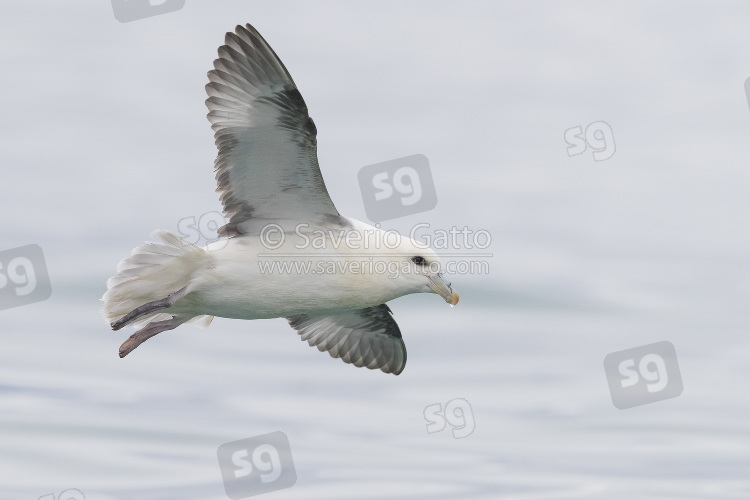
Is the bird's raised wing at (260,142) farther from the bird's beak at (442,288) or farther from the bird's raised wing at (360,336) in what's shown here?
the bird's raised wing at (360,336)

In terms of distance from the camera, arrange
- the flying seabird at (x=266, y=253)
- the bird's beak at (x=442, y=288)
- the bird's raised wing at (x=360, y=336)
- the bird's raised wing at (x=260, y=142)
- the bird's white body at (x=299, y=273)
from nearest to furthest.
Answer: the bird's raised wing at (x=260, y=142) → the flying seabird at (x=266, y=253) → the bird's white body at (x=299, y=273) → the bird's beak at (x=442, y=288) → the bird's raised wing at (x=360, y=336)

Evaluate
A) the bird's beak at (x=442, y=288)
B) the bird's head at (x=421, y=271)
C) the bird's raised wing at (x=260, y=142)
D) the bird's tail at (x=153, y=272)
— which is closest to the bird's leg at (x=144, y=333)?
the bird's tail at (x=153, y=272)

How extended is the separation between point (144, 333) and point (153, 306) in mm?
486

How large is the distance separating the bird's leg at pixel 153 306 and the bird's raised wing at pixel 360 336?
7.20ft

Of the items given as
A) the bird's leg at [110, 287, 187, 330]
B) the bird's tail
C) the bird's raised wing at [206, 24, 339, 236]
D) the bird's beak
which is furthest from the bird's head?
the bird's leg at [110, 287, 187, 330]

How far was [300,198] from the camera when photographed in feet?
27.0

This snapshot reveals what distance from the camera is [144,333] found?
8641 millimetres

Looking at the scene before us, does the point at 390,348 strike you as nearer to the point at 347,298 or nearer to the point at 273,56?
the point at 347,298

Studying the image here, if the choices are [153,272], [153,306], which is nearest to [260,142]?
[153,272]

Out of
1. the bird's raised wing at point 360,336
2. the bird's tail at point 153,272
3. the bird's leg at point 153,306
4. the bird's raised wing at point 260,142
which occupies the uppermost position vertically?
the bird's raised wing at point 260,142

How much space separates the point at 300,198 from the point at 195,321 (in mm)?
1673

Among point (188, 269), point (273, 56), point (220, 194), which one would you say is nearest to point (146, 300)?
point (188, 269)

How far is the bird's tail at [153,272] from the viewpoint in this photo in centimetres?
825

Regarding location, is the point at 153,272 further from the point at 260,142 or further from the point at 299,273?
the point at 260,142
